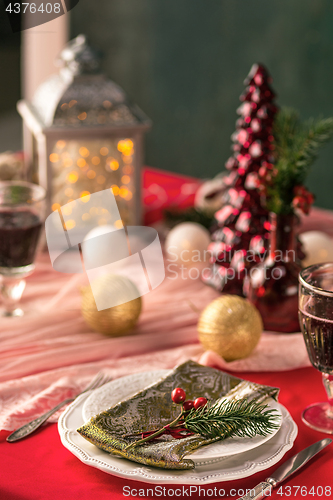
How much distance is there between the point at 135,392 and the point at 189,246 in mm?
619

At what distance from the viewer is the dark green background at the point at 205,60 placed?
2.88m

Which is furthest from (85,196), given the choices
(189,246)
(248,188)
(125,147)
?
(248,188)

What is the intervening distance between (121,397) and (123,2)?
3455 millimetres

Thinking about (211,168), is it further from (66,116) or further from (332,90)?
(66,116)

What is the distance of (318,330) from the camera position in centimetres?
76

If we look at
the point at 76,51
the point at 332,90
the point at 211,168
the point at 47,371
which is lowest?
the point at 211,168

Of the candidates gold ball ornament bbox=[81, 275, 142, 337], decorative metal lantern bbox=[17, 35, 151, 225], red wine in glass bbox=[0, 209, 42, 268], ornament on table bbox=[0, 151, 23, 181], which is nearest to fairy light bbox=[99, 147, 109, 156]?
decorative metal lantern bbox=[17, 35, 151, 225]

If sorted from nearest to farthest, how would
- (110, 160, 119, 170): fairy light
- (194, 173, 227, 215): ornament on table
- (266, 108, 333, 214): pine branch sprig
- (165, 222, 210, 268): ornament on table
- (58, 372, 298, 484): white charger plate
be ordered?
(58, 372, 298, 484): white charger plate → (266, 108, 333, 214): pine branch sprig → (165, 222, 210, 268): ornament on table → (110, 160, 119, 170): fairy light → (194, 173, 227, 215): ornament on table

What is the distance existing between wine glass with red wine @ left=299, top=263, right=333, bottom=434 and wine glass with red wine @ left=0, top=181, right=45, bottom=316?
568 millimetres

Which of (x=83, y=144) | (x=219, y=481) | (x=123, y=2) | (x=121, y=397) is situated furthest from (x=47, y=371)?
(x=123, y=2)

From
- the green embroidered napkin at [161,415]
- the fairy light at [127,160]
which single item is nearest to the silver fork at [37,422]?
the green embroidered napkin at [161,415]

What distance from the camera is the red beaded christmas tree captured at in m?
1.18

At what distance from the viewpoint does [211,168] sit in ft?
11.7

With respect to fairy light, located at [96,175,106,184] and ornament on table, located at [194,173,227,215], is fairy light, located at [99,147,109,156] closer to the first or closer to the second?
fairy light, located at [96,175,106,184]
